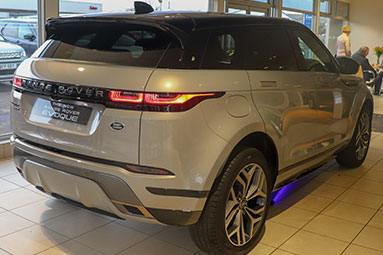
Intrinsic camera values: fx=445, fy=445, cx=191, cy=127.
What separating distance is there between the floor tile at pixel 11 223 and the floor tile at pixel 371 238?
209 centimetres

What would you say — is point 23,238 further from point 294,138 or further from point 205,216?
point 294,138

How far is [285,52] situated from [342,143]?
1187 millimetres

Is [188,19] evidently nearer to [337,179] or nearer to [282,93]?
[282,93]

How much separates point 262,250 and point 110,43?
1.45 meters

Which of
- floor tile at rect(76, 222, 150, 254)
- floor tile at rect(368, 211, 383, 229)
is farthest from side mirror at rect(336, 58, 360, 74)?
floor tile at rect(76, 222, 150, 254)

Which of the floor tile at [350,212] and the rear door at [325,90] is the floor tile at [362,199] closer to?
the floor tile at [350,212]

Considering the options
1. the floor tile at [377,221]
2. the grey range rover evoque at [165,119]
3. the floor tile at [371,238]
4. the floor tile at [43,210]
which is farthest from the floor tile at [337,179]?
the floor tile at [43,210]

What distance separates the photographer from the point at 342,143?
369cm

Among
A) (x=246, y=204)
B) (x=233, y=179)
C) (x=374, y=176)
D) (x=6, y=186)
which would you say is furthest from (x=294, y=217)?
(x=6, y=186)

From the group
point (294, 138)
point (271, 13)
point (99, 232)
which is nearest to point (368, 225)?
point (294, 138)

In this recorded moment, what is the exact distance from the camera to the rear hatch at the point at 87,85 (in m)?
2.05

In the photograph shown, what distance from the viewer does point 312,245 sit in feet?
8.78

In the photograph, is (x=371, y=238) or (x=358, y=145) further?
(x=358, y=145)

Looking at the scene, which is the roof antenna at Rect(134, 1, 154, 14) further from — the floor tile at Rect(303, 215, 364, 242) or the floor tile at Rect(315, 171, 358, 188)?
the floor tile at Rect(315, 171, 358, 188)
